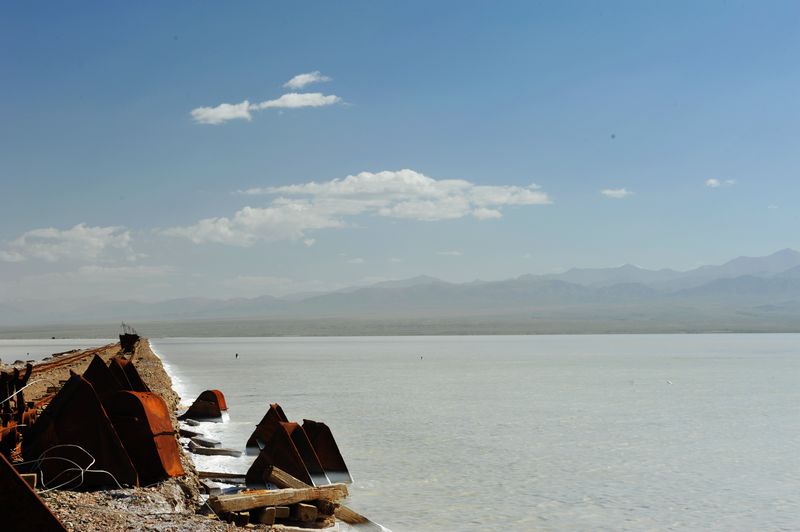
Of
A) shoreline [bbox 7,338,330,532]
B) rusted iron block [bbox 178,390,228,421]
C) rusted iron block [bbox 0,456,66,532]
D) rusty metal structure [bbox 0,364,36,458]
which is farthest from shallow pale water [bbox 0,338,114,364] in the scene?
rusted iron block [bbox 0,456,66,532]

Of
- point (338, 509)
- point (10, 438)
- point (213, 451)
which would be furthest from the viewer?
point (213, 451)

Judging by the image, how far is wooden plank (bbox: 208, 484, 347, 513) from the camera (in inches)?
395

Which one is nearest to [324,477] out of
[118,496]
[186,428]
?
[118,496]

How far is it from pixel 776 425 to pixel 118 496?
2053 cm

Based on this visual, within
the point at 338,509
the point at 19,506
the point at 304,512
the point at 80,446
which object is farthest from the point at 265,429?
the point at 19,506

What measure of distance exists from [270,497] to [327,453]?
480 cm

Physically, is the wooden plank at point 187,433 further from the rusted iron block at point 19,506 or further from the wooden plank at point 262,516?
the rusted iron block at point 19,506

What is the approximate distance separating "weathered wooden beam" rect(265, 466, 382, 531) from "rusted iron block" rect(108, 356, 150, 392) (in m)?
5.86

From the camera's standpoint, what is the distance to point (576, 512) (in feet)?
44.0

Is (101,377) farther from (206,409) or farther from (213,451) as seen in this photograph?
(206,409)

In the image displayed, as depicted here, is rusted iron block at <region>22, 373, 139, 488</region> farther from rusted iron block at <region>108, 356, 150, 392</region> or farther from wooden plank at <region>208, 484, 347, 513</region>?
rusted iron block at <region>108, 356, 150, 392</region>

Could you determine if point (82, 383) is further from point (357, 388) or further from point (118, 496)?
point (357, 388)

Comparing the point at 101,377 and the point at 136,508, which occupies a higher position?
the point at 101,377

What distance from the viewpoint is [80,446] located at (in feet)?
35.9
